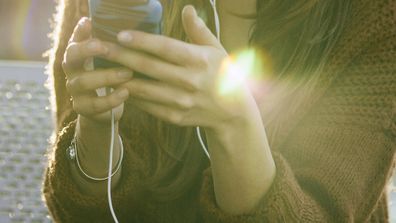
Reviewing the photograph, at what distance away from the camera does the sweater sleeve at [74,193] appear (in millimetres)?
778

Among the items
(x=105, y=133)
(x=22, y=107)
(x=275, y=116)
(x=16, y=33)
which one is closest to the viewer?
(x=105, y=133)

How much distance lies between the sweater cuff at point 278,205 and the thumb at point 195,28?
21 cm

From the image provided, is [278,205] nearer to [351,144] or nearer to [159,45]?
[351,144]

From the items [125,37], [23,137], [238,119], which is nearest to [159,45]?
[125,37]

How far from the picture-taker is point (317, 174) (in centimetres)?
73

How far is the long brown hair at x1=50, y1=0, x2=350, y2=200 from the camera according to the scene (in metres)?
0.79

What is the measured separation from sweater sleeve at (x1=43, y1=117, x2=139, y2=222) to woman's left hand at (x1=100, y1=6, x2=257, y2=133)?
0.25m

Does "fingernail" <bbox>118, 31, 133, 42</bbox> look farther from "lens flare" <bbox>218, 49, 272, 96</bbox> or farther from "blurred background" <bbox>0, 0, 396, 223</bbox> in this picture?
"blurred background" <bbox>0, 0, 396, 223</bbox>

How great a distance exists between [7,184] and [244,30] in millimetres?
760

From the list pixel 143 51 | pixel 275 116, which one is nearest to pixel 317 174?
pixel 275 116

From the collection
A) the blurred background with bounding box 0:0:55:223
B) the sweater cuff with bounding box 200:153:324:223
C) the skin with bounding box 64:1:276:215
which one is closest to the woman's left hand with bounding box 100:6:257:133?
the skin with bounding box 64:1:276:215

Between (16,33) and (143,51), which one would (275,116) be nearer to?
(143,51)

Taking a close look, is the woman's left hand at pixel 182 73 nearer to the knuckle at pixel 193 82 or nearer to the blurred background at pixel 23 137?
the knuckle at pixel 193 82

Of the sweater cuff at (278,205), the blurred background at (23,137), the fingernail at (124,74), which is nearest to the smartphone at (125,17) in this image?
the fingernail at (124,74)
